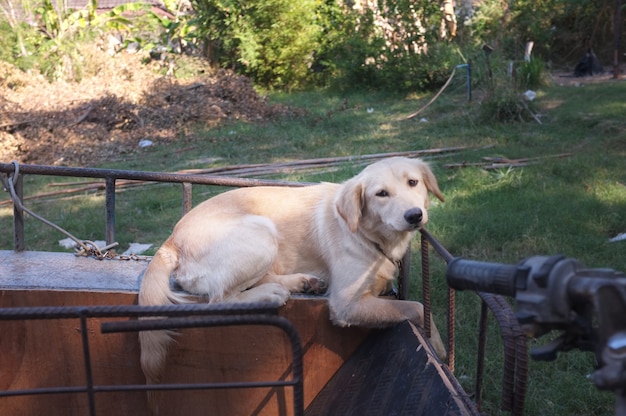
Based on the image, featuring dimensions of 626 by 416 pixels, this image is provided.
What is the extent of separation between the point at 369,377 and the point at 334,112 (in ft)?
36.4

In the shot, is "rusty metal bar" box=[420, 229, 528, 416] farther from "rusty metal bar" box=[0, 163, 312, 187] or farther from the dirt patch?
the dirt patch

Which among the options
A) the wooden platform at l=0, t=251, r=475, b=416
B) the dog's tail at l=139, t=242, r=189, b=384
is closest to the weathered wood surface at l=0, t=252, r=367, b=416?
the wooden platform at l=0, t=251, r=475, b=416

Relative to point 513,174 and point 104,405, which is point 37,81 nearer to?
point 513,174

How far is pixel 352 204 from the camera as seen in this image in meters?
3.47

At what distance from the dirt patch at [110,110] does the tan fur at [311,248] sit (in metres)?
8.05

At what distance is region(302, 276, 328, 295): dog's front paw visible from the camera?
3.62 m

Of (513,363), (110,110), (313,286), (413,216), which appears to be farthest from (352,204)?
(110,110)

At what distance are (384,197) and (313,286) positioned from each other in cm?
64

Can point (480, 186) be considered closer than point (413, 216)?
No

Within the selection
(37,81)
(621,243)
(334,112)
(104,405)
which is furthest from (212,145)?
(104,405)

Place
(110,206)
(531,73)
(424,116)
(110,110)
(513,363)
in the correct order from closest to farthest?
(513,363) → (110,206) → (424,116) → (110,110) → (531,73)

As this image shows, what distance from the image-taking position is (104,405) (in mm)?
3377

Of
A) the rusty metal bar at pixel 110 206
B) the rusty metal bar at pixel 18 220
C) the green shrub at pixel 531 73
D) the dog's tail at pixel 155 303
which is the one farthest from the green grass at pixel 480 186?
the rusty metal bar at pixel 18 220

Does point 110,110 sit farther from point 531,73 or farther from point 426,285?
point 426,285
